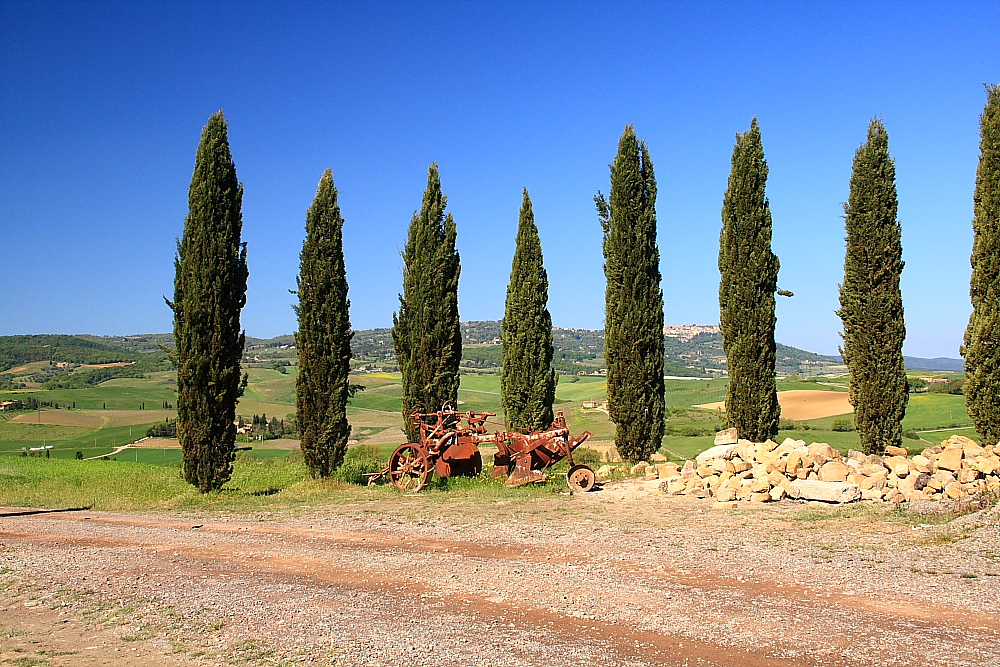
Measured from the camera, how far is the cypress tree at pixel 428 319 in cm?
1958

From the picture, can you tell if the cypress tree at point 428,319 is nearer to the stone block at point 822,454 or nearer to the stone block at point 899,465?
the stone block at point 822,454

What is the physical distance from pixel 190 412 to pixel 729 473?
11.7 m

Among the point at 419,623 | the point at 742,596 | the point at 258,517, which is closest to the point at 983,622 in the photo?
the point at 742,596

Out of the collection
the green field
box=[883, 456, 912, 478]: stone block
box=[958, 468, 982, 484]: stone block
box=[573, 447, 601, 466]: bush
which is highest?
box=[883, 456, 912, 478]: stone block

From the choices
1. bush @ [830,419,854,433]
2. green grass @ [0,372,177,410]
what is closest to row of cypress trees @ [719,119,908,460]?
bush @ [830,419,854,433]

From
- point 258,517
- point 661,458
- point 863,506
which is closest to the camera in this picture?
point 863,506

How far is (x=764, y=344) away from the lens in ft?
65.7

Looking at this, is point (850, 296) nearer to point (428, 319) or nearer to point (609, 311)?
point (609, 311)

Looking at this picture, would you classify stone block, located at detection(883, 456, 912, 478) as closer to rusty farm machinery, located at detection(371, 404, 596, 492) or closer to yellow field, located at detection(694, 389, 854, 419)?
rusty farm machinery, located at detection(371, 404, 596, 492)

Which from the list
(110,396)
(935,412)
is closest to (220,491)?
(935,412)

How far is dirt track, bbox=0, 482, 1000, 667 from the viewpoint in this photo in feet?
19.5

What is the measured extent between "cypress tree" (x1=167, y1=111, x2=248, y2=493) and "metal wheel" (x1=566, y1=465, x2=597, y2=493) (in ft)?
25.1

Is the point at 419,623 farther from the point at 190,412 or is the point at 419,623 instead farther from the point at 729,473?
the point at 190,412

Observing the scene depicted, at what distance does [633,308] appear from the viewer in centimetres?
2059
